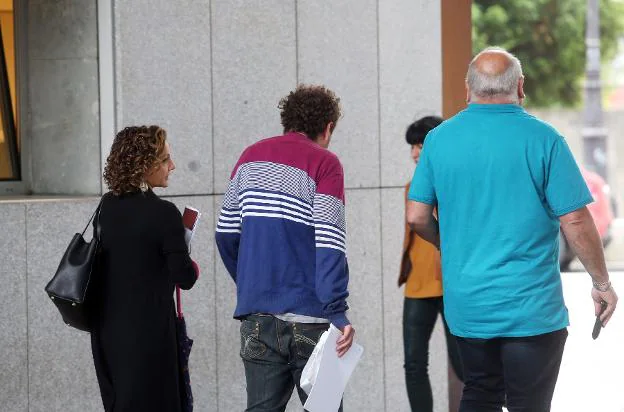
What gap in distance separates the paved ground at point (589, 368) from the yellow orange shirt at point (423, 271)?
1970 mm

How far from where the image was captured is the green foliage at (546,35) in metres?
29.4

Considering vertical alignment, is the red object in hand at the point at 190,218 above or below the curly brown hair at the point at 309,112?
below

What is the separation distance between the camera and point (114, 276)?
4.86 m

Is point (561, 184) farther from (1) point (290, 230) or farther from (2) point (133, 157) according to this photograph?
(2) point (133, 157)

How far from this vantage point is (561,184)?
14.8ft

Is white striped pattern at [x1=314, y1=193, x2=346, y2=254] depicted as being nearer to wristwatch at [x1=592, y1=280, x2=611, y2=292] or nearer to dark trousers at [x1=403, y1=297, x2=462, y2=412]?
wristwatch at [x1=592, y1=280, x2=611, y2=292]

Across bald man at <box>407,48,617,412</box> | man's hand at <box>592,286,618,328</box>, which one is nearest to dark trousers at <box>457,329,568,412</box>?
bald man at <box>407,48,617,412</box>

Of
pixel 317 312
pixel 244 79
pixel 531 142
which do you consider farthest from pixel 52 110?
pixel 531 142

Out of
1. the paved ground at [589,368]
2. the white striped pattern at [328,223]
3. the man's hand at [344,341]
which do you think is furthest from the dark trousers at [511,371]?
the paved ground at [589,368]

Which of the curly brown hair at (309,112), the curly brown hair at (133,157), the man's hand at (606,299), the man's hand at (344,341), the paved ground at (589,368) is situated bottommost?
the paved ground at (589,368)

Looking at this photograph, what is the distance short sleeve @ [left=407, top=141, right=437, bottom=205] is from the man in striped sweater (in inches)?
12.7

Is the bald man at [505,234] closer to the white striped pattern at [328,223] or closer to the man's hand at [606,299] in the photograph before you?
the man's hand at [606,299]

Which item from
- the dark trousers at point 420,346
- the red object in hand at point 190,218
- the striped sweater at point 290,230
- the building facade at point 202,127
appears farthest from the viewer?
the dark trousers at point 420,346

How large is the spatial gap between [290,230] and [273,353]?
0.48 meters
